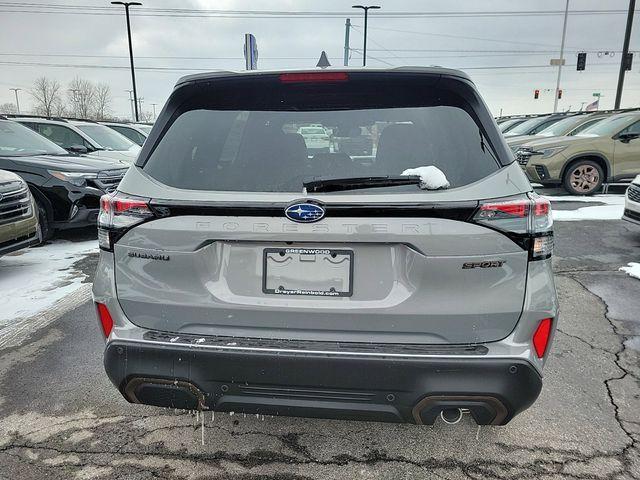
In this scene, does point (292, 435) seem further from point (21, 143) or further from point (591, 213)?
point (591, 213)

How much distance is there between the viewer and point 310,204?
6.03 ft

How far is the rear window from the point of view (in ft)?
6.48

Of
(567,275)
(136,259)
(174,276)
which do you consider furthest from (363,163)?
(567,275)

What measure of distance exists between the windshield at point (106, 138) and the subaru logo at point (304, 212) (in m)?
9.97

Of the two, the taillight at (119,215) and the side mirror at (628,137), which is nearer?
the taillight at (119,215)

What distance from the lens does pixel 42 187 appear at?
20.7 ft

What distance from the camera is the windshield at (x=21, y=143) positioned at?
22.7 ft

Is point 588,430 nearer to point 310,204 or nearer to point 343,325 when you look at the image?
point 343,325

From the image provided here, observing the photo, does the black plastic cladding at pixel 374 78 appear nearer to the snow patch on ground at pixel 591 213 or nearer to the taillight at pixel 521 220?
the taillight at pixel 521 220

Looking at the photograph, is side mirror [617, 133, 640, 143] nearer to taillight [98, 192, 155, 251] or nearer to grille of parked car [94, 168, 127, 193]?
grille of parked car [94, 168, 127, 193]

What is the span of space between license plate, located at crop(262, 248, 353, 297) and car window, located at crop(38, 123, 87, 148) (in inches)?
379

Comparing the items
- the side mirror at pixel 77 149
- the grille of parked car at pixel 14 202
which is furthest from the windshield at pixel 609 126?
the grille of parked car at pixel 14 202

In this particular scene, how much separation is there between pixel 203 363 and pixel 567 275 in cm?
469

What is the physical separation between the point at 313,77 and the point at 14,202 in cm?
433
